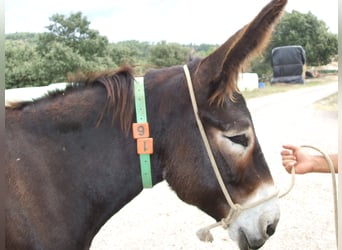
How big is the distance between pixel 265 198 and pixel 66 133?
1.04 metres

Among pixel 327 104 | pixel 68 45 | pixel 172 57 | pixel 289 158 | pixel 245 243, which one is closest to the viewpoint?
pixel 245 243

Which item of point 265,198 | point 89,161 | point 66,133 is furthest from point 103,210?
point 265,198

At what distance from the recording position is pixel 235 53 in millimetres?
1642

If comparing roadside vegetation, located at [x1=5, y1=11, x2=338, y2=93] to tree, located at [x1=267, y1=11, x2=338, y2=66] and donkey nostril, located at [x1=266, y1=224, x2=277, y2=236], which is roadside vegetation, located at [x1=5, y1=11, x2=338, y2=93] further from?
donkey nostril, located at [x1=266, y1=224, x2=277, y2=236]

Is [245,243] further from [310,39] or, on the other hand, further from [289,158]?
[310,39]

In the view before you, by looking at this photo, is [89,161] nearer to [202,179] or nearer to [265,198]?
[202,179]

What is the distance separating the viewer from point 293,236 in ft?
13.7

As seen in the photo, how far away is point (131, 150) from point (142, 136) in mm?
92

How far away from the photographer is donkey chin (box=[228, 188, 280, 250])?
1837 millimetres

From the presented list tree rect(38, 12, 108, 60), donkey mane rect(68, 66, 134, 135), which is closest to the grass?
donkey mane rect(68, 66, 134, 135)

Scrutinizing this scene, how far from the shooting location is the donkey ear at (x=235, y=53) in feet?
5.24

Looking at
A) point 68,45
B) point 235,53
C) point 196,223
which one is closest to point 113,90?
point 235,53

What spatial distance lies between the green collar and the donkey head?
11cm

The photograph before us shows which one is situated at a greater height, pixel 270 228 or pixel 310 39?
pixel 310 39
